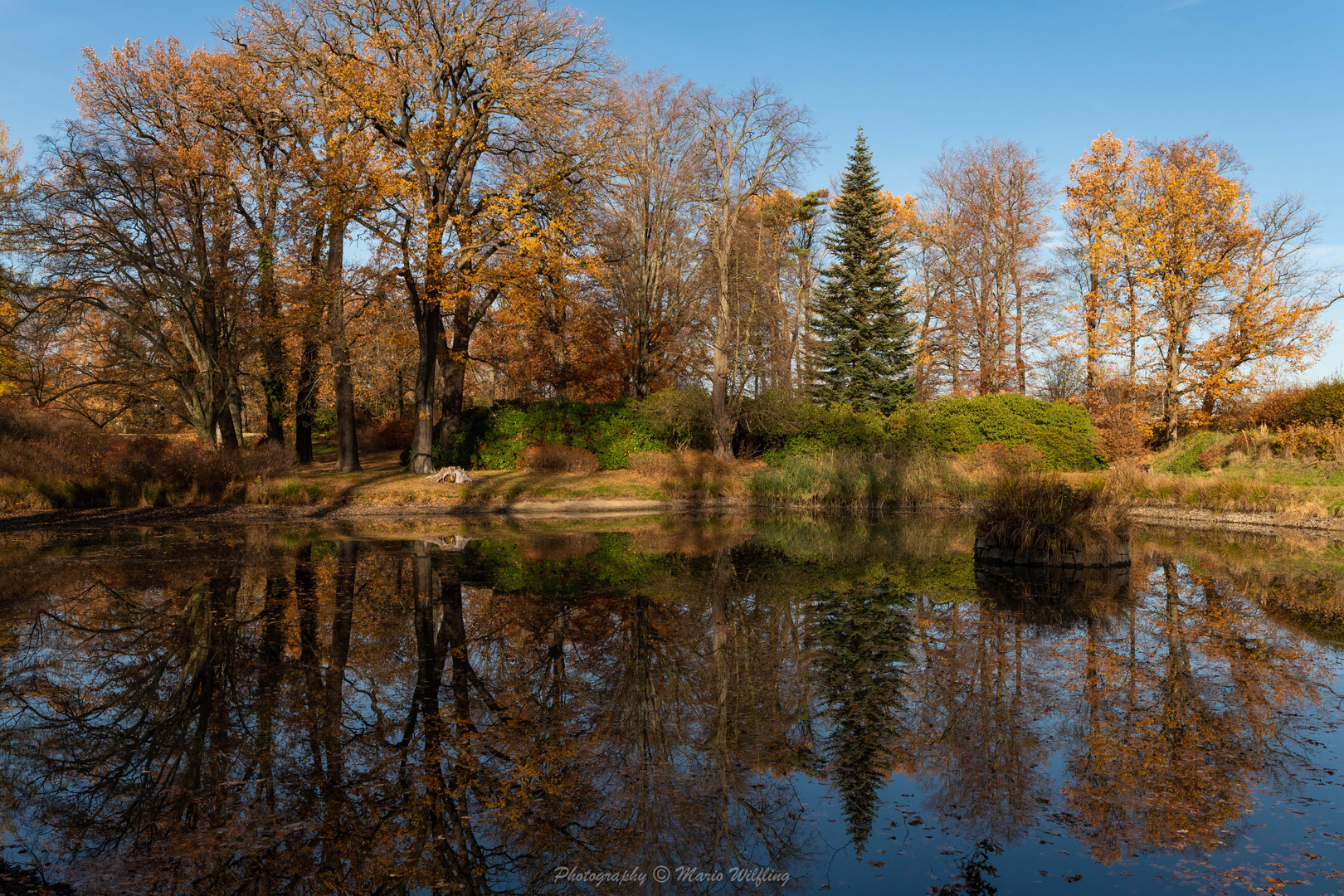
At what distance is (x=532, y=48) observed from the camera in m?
22.1

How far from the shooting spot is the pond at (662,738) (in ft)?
12.2

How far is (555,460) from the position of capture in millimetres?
24656

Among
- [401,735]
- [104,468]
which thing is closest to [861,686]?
[401,735]

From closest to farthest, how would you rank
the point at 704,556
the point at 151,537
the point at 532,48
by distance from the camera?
the point at 704,556
the point at 151,537
the point at 532,48

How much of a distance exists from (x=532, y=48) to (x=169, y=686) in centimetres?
2040

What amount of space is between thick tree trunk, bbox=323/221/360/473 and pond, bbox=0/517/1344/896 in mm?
13386

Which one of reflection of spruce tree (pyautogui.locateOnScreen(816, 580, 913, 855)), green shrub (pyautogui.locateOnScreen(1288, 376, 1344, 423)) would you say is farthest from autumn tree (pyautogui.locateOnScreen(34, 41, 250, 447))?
green shrub (pyautogui.locateOnScreen(1288, 376, 1344, 423))

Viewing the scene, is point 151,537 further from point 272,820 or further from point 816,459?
point 816,459

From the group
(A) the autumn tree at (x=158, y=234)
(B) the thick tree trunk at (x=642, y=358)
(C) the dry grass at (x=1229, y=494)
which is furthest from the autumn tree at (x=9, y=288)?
(C) the dry grass at (x=1229, y=494)

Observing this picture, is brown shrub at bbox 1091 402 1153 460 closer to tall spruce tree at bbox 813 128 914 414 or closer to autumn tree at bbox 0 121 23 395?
tall spruce tree at bbox 813 128 914 414

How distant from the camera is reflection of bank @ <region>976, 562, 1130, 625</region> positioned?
355 inches

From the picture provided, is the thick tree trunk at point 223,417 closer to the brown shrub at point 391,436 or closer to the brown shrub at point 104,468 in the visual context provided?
the brown shrub at point 104,468

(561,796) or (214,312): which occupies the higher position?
(214,312)

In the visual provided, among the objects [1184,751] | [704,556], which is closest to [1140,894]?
[1184,751]
